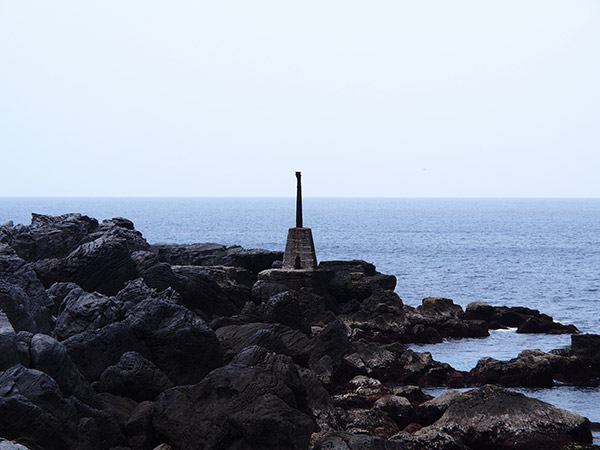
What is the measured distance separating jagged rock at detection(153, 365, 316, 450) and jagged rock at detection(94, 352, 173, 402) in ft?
5.25

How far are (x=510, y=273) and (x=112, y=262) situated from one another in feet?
162

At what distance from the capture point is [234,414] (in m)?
12.8

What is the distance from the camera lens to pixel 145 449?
44.3ft

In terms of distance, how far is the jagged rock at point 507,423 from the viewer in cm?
1664

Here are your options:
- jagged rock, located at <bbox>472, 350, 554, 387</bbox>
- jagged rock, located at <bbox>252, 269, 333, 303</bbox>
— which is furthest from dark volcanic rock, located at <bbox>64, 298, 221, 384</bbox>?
jagged rock, located at <bbox>252, 269, 333, 303</bbox>

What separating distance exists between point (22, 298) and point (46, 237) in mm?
11881

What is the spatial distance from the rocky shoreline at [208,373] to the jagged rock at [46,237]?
0.17 feet

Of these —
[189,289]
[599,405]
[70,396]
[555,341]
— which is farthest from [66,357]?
[555,341]

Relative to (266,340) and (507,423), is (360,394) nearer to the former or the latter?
(266,340)

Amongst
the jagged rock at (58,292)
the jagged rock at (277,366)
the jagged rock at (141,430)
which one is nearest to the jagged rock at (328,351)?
the jagged rock at (277,366)

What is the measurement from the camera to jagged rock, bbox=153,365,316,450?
→ 41.2 feet

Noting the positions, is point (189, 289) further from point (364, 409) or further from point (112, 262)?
point (364, 409)

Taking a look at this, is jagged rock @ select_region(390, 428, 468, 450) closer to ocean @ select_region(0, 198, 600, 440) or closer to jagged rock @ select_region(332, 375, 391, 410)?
jagged rock @ select_region(332, 375, 391, 410)

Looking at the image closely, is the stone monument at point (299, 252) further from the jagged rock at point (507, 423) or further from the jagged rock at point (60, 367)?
the jagged rock at point (60, 367)
